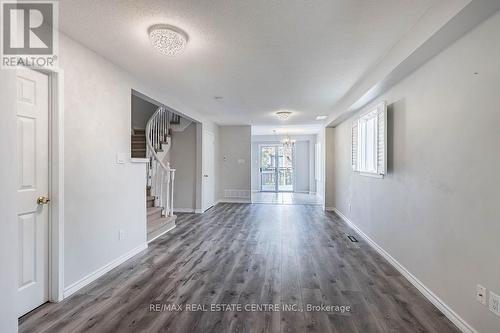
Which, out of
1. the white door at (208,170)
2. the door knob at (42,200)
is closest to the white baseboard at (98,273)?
the door knob at (42,200)

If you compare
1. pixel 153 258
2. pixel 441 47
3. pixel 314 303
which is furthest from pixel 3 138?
pixel 441 47

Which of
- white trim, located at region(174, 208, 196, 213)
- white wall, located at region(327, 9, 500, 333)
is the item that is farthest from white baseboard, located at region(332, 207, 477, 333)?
white trim, located at region(174, 208, 196, 213)

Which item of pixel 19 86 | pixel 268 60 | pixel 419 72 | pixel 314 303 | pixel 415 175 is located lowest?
pixel 314 303

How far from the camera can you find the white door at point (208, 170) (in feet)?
21.1

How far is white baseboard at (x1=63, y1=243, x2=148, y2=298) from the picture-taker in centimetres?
234

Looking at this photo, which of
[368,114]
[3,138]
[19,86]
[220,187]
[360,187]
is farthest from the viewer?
[220,187]

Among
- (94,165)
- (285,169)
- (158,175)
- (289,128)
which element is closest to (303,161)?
(285,169)

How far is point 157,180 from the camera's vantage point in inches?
187

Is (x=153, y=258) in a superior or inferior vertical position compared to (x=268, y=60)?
inferior

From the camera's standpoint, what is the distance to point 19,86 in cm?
197

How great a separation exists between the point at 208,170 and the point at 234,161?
1266mm

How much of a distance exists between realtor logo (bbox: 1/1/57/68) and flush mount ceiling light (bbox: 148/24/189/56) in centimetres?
72

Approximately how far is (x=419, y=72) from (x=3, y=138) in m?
3.41

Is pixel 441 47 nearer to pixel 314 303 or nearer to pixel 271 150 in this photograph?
pixel 314 303
